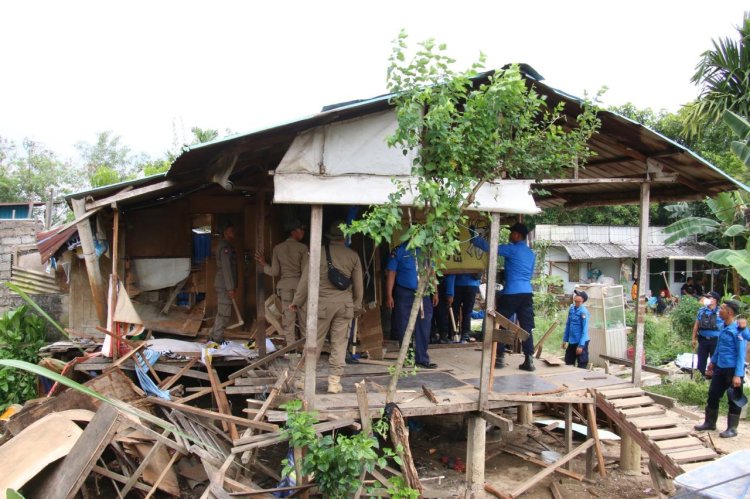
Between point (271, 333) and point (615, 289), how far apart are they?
983 cm

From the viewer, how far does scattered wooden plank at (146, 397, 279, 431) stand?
5.34 m

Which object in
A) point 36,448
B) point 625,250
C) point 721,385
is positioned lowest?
point 36,448

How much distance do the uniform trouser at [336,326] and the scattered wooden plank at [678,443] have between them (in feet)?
11.7

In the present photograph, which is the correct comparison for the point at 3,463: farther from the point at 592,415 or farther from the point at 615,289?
the point at 615,289

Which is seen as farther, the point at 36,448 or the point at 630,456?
the point at 630,456

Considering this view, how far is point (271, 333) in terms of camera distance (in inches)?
346

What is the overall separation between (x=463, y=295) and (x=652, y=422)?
3949 mm

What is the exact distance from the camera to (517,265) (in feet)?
23.6

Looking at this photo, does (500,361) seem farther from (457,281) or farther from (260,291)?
(260,291)

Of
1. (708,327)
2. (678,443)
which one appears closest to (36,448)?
(678,443)

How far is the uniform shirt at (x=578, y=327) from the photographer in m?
9.62

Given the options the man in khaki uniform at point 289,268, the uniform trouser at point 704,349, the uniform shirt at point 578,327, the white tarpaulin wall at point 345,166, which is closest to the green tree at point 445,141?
the white tarpaulin wall at point 345,166

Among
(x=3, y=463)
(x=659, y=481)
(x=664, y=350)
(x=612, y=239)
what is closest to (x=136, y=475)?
(x=3, y=463)

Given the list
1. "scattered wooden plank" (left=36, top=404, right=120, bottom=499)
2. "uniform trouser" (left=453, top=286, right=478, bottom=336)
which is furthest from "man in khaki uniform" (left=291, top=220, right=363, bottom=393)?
"uniform trouser" (left=453, top=286, right=478, bottom=336)
